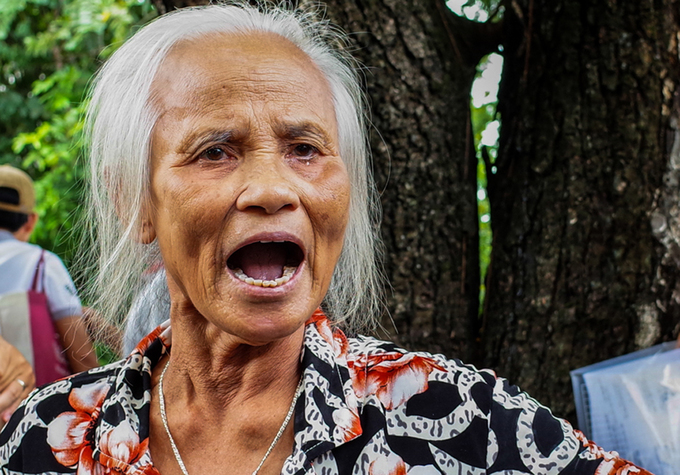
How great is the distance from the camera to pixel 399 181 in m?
2.27

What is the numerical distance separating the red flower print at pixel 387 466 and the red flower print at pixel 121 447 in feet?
1.76

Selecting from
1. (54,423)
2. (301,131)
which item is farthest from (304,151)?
(54,423)

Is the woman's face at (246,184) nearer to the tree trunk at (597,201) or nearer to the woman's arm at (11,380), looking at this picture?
the tree trunk at (597,201)

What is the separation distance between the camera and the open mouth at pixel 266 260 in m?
1.48

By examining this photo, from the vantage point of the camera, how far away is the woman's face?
4.58ft

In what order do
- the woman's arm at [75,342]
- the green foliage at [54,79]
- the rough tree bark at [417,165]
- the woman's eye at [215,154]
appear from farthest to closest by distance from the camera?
the green foliage at [54,79] → the woman's arm at [75,342] → the rough tree bark at [417,165] → the woman's eye at [215,154]

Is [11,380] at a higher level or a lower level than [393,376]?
lower

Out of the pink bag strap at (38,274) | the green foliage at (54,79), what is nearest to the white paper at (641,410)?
the pink bag strap at (38,274)

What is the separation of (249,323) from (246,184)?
29cm

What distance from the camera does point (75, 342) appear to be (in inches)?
130

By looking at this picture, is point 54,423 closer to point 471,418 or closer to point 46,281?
point 471,418

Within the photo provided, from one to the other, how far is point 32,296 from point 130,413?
1.75 m

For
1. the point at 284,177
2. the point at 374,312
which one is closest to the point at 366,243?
the point at 374,312

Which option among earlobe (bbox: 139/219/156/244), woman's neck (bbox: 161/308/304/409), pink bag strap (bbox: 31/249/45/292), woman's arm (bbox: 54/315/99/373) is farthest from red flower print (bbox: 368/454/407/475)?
pink bag strap (bbox: 31/249/45/292)
